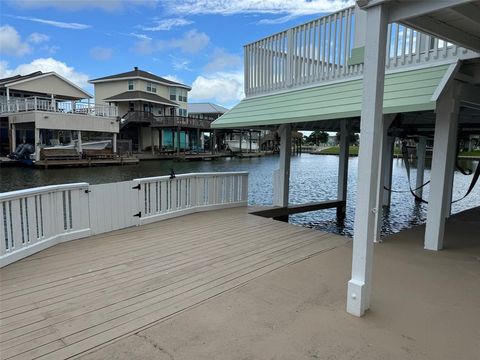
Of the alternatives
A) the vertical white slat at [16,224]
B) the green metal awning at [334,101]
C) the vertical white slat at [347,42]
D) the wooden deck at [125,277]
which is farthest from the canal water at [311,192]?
the vertical white slat at [16,224]

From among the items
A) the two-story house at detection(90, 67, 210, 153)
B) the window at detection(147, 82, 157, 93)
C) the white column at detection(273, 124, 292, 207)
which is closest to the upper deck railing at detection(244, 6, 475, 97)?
the white column at detection(273, 124, 292, 207)

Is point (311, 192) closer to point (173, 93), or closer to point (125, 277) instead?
point (125, 277)

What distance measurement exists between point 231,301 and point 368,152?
1780 millimetres

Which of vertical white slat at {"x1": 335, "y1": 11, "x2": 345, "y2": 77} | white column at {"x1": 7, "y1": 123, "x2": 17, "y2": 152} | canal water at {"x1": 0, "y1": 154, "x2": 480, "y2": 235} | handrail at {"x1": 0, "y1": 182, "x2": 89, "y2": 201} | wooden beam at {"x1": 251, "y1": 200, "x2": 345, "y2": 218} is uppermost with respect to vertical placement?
vertical white slat at {"x1": 335, "y1": 11, "x2": 345, "y2": 77}

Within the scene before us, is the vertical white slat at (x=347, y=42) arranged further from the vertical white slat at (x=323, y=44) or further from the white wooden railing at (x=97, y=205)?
the white wooden railing at (x=97, y=205)

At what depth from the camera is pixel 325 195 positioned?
15.6m

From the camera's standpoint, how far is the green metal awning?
4.25m

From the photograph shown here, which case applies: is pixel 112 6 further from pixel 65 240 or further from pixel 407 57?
pixel 407 57

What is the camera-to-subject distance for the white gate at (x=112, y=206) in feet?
17.4

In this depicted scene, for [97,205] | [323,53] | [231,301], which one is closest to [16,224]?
[97,205]

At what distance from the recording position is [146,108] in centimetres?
3825

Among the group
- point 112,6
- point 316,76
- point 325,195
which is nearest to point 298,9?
point 316,76

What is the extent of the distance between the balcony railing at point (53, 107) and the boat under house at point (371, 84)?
2276 cm

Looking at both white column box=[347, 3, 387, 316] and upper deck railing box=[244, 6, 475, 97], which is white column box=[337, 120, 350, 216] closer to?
upper deck railing box=[244, 6, 475, 97]
